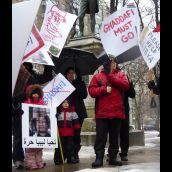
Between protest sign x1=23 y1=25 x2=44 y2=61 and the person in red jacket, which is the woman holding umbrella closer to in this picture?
the person in red jacket

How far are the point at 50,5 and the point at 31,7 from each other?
4112 mm

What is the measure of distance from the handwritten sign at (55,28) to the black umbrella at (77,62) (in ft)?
3.18

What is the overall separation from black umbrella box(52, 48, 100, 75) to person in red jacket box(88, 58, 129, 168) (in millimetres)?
1443

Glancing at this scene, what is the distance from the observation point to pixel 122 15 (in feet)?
25.4

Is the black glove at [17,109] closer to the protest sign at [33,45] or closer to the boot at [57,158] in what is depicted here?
the boot at [57,158]

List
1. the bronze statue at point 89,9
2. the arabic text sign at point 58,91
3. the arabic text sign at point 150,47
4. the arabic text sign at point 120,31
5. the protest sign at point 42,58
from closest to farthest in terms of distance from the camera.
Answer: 1. the protest sign at point 42,58
2. the arabic text sign at point 150,47
3. the arabic text sign at point 120,31
4. the arabic text sign at point 58,91
5. the bronze statue at point 89,9

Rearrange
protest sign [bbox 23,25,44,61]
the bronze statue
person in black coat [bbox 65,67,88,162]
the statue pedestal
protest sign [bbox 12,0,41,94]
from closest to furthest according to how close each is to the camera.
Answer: protest sign [bbox 12,0,41,94] → protest sign [bbox 23,25,44,61] → person in black coat [bbox 65,67,88,162] → the statue pedestal → the bronze statue

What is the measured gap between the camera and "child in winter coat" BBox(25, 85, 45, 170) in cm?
723

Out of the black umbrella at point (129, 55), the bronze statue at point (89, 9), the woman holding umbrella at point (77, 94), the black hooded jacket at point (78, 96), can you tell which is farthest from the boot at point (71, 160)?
the bronze statue at point (89, 9)

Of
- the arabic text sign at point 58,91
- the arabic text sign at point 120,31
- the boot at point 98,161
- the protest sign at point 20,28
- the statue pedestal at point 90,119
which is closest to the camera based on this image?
the protest sign at point 20,28

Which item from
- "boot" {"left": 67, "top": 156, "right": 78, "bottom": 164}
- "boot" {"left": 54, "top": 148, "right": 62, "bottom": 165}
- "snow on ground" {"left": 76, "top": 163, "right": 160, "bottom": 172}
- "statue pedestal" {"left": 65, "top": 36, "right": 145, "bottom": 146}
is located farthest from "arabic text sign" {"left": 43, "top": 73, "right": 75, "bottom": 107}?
"statue pedestal" {"left": 65, "top": 36, "right": 145, "bottom": 146}

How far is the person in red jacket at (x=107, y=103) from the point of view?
7305 millimetres

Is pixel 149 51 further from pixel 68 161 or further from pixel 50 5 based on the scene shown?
pixel 68 161

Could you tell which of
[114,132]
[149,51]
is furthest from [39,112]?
[149,51]
